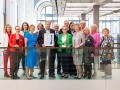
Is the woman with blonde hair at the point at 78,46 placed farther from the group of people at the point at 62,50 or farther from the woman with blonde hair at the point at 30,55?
the woman with blonde hair at the point at 30,55

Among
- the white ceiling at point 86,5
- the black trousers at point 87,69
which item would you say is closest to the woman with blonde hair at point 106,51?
the black trousers at point 87,69

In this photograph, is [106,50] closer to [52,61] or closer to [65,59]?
[65,59]

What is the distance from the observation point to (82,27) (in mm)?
9094

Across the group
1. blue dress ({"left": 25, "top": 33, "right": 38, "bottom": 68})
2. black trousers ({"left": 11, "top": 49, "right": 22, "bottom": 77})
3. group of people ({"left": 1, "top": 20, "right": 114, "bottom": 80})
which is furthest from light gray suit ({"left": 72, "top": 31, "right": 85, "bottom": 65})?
black trousers ({"left": 11, "top": 49, "right": 22, "bottom": 77})

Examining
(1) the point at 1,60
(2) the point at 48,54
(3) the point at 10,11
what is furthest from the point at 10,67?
(3) the point at 10,11

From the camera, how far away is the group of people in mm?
8859

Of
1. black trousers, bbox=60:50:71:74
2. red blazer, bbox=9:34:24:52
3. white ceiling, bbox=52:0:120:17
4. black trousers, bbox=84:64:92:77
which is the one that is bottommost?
black trousers, bbox=84:64:92:77

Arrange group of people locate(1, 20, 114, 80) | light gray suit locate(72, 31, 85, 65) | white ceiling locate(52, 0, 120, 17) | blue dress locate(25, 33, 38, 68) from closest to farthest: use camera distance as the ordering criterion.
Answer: light gray suit locate(72, 31, 85, 65)
group of people locate(1, 20, 114, 80)
blue dress locate(25, 33, 38, 68)
white ceiling locate(52, 0, 120, 17)

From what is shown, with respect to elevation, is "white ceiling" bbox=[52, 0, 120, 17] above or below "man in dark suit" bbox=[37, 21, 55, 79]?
above

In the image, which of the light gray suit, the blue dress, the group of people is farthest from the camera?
the blue dress

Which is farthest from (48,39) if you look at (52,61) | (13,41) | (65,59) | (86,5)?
(86,5)

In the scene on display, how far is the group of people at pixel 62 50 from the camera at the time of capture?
8.86 m

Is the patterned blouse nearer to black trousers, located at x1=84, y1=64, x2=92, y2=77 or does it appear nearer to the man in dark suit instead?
black trousers, located at x1=84, y1=64, x2=92, y2=77

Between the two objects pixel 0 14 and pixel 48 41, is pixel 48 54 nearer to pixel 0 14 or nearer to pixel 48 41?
pixel 48 41
